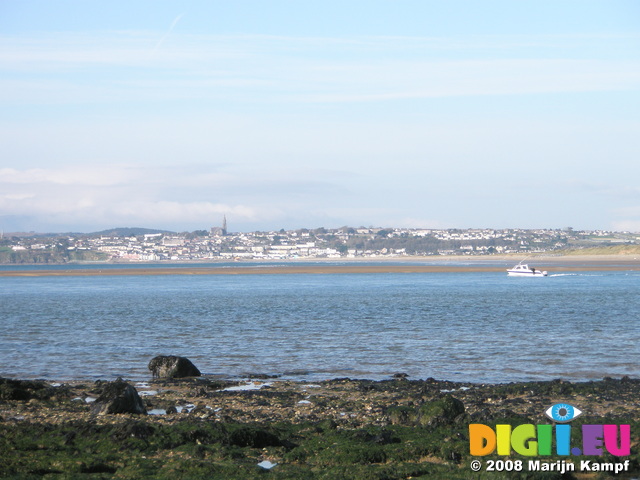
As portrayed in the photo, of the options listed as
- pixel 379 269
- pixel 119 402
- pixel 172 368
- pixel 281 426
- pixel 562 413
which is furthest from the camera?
pixel 379 269

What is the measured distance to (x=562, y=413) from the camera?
14.6 meters

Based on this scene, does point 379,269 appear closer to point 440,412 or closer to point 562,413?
point 562,413

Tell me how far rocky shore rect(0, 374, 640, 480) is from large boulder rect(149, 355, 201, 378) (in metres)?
1.04

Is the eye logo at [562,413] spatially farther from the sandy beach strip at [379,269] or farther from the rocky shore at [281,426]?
the sandy beach strip at [379,269]

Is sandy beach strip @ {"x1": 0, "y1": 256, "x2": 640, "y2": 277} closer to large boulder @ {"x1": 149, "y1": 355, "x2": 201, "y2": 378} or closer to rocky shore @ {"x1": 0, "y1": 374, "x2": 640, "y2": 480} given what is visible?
large boulder @ {"x1": 149, "y1": 355, "x2": 201, "y2": 378}

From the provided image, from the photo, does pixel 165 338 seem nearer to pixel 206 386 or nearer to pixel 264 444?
pixel 206 386

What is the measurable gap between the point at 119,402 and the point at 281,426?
3.37m

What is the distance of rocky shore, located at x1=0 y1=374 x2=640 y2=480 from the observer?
10.9 metres

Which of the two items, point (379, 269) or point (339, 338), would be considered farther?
point (379, 269)

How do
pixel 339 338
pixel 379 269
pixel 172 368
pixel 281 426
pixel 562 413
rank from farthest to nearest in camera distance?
pixel 379 269, pixel 339 338, pixel 172 368, pixel 562 413, pixel 281 426

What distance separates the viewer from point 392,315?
40.0m

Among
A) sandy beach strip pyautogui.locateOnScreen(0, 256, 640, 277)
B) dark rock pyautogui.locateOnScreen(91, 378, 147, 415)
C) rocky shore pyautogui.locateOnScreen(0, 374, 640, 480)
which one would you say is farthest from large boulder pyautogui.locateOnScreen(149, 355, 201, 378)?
sandy beach strip pyautogui.locateOnScreen(0, 256, 640, 277)

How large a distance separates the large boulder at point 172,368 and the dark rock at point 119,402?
5042 mm

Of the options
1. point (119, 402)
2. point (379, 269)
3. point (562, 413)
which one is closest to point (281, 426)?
point (119, 402)
